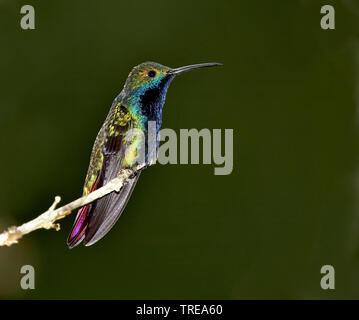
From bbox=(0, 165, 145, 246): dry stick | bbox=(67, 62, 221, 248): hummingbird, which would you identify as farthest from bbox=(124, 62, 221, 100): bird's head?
bbox=(0, 165, 145, 246): dry stick

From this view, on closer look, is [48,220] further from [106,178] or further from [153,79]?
[153,79]

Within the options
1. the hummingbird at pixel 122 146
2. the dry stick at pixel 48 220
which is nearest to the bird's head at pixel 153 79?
the hummingbird at pixel 122 146

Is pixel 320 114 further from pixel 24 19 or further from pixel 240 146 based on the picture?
pixel 24 19

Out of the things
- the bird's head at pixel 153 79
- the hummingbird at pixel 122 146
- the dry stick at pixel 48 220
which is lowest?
the dry stick at pixel 48 220

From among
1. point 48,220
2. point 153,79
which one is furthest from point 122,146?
point 48,220

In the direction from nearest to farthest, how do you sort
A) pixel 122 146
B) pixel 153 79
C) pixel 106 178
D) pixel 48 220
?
pixel 48 220 < pixel 106 178 < pixel 122 146 < pixel 153 79

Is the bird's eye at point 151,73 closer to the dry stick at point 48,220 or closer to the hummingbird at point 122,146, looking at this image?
the hummingbird at point 122,146

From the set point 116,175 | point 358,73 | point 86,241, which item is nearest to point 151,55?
point 116,175

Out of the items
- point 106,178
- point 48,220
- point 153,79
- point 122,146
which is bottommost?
point 48,220

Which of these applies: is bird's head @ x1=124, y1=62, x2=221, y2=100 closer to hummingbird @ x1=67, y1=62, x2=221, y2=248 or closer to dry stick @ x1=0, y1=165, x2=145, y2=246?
hummingbird @ x1=67, y1=62, x2=221, y2=248
